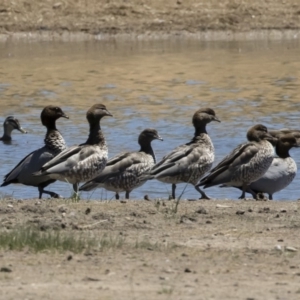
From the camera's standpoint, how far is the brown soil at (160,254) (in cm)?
639

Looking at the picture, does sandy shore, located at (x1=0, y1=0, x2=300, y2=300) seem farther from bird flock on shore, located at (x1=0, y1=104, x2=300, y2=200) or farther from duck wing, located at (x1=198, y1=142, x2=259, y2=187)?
bird flock on shore, located at (x1=0, y1=104, x2=300, y2=200)

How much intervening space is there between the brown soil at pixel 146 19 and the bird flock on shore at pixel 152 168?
2295 centimetres

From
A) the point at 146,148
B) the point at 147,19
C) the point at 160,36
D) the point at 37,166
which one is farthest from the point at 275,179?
the point at 147,19

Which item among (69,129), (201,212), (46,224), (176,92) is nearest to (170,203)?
(201,212)

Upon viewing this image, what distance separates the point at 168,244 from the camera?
7734 mm

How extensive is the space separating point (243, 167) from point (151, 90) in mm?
13153

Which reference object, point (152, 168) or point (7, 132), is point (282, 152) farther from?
point (7, 132)

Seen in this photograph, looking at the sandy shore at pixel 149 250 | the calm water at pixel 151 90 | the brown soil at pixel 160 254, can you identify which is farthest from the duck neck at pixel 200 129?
the brown soil at pixel 160 254

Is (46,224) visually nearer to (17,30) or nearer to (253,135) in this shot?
(253,135)

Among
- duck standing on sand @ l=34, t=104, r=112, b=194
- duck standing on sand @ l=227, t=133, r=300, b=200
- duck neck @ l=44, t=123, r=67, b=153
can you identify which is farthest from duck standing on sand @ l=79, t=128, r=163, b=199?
duck standing on sand @ l=227, t=133, r=300, b=200

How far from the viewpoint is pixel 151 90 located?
24906 mm

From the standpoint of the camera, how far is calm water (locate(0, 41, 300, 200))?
17078 mm

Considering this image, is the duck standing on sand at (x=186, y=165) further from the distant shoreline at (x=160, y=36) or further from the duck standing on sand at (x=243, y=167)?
the distant shoreline at (x=160, y=36)

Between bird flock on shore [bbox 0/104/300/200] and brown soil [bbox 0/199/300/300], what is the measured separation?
184 centimetres
